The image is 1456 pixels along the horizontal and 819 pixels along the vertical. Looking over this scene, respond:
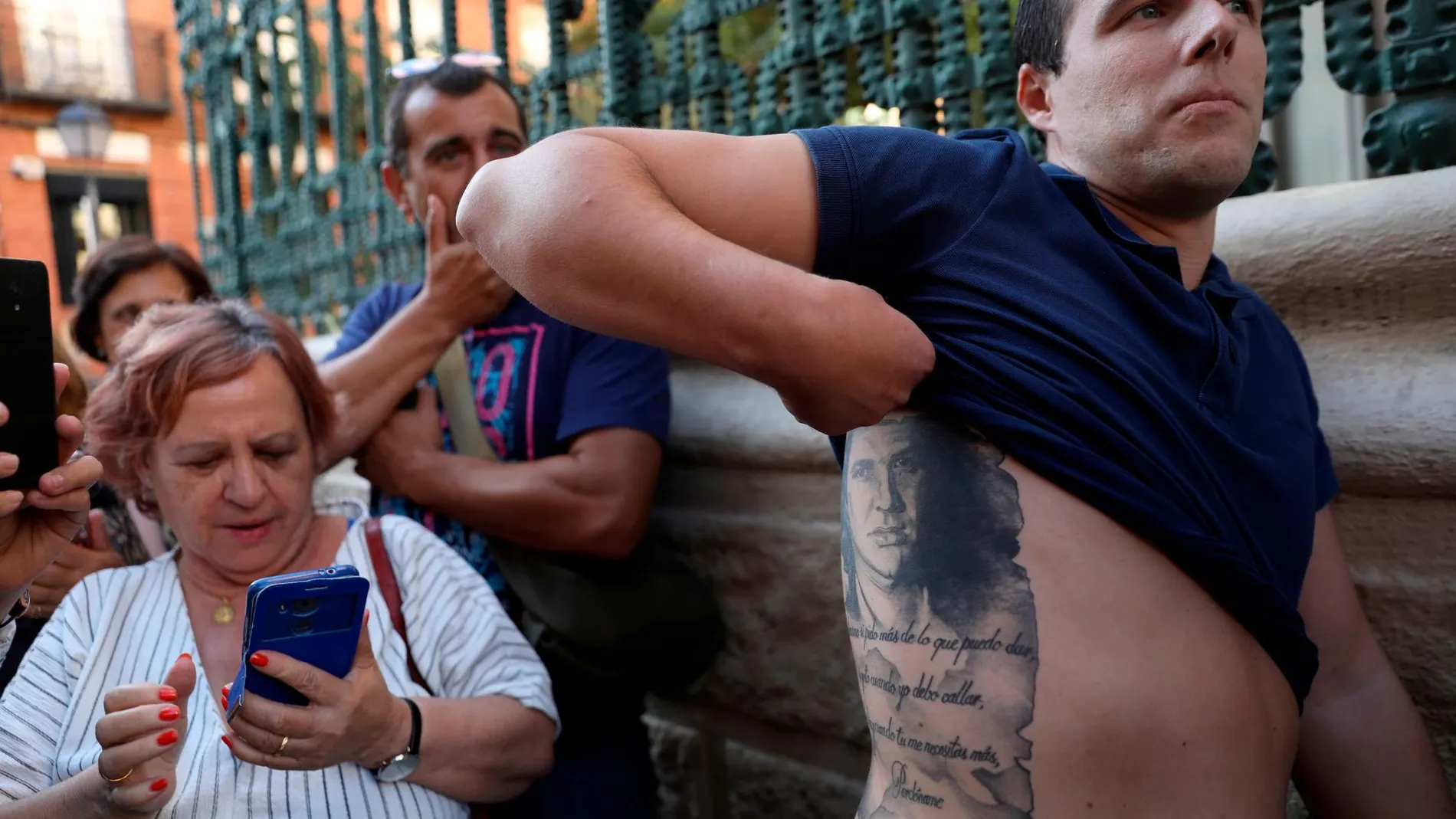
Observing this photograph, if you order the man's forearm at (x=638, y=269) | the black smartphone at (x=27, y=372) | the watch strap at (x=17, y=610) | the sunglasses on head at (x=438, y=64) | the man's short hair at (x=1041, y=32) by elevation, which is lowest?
the watch strap at (x=17, y=610)

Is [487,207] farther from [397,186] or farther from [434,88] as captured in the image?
[397,186]

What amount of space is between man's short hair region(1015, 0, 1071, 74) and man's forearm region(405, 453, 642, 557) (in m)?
1.13

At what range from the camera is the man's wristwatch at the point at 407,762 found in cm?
179

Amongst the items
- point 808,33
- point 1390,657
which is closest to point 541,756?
point 1390,657

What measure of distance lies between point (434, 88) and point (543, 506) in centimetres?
105

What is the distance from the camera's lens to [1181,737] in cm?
119

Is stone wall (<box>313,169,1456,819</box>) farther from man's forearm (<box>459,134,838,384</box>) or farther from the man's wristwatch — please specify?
man's forearm (<box>459,134,838,384</box>)

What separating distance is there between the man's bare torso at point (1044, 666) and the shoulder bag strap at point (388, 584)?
1006 millimetres

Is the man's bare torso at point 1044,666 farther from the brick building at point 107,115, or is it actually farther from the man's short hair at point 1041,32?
the brick building at point 107,115

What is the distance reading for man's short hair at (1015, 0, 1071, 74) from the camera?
144 cm

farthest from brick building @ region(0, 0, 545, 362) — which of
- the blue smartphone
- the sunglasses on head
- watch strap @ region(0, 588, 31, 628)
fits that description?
the blue smartphone

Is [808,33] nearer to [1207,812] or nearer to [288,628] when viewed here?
[288,628]

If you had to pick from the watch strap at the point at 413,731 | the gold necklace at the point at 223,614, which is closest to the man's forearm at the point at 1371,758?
the watch strap at the point at 413,731

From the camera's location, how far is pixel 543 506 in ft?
7.08
